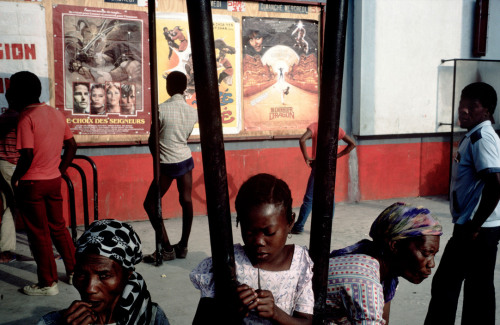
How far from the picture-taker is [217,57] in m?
6.33

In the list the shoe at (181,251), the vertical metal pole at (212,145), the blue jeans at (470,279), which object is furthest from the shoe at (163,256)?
the vertical metal pole at (212,145)

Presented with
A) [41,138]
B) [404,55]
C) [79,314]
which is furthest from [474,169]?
[404,55]

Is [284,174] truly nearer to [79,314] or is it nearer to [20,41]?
[20,41]

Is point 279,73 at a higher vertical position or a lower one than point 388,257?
higher

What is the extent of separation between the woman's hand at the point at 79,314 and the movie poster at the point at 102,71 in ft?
15.4

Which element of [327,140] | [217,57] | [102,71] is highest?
[217,57]

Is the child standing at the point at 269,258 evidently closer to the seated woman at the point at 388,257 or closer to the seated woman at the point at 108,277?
the seated woman at the point at 388,257

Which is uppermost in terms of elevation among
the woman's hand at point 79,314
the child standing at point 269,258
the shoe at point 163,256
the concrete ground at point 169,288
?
the child standing at point 269,258

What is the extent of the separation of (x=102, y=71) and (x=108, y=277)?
4.73 m

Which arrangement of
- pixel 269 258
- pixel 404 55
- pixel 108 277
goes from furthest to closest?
1. pixel 404 55
2. pixel 108 277
3. pixel 269 258

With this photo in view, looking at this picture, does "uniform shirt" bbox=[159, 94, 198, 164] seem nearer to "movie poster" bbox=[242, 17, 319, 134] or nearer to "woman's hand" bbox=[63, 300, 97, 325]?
"movie poster" bbox=[242, 17, 319, 134]

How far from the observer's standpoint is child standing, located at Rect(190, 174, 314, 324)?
131 centimetres

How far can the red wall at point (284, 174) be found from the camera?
19.4 feet

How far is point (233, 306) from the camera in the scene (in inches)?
33.9
